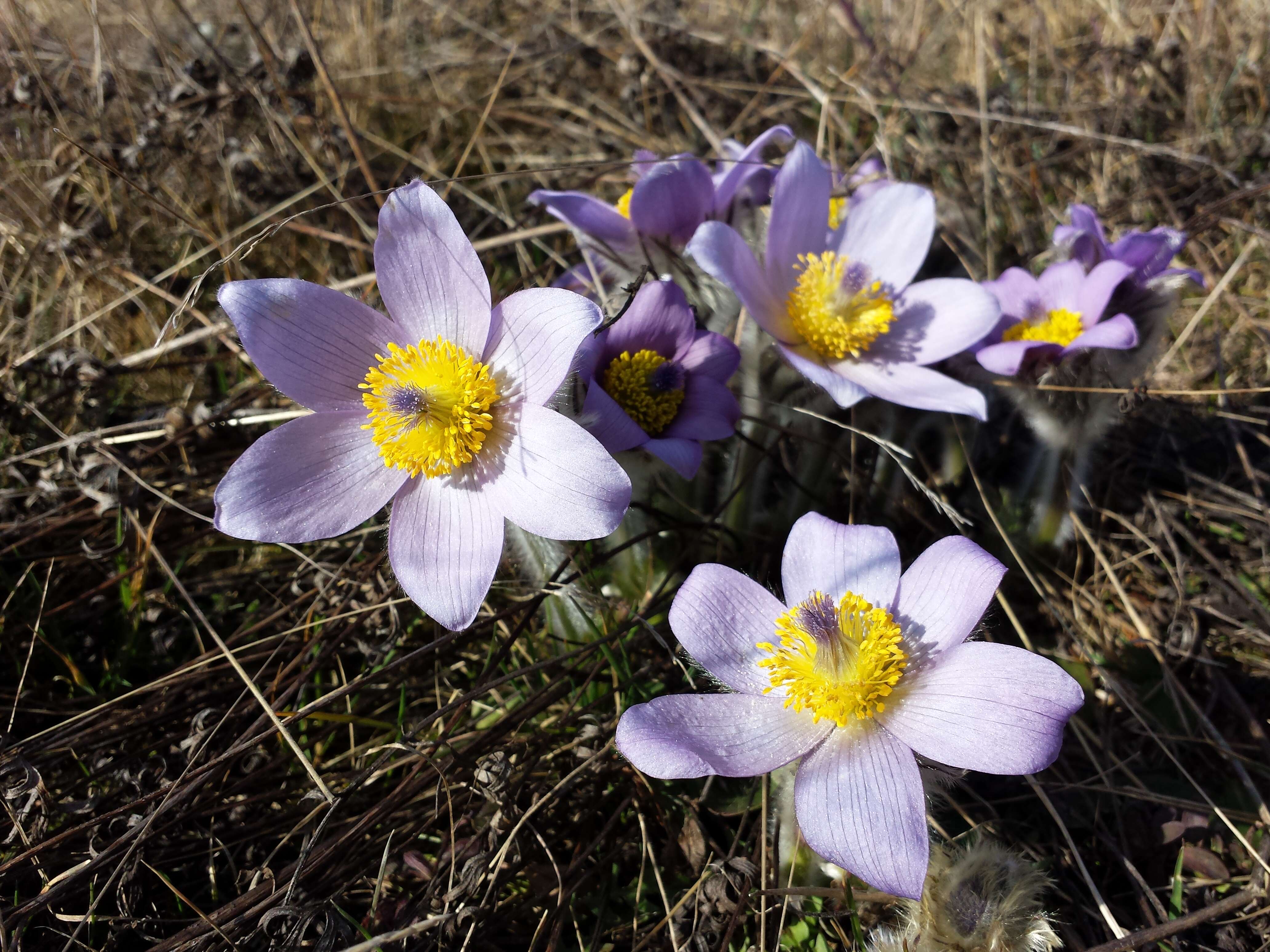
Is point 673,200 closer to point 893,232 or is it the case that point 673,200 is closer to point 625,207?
point 625,207

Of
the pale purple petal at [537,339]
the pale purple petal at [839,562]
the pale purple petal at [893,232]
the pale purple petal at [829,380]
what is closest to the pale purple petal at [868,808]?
the pale purple petal at [839,562]

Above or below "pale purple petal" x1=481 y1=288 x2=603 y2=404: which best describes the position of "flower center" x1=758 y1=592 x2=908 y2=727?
below

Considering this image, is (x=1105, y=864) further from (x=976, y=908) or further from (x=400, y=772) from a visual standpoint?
(x=400, y=772)

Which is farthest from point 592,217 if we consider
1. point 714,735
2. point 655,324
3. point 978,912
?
point 978,912

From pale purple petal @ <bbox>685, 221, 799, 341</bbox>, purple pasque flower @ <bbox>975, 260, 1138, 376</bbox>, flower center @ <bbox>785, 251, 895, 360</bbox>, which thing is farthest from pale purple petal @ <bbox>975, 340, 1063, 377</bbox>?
pale purple petal @ <bbox>685, 221, 799, 341</bbox>

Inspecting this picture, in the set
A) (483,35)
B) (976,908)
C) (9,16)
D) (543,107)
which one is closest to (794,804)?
(976,908)

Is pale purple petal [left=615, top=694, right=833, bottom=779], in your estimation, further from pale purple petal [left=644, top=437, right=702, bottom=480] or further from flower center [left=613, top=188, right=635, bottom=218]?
flower center [left=613, top=188, right=635, bottom=218]

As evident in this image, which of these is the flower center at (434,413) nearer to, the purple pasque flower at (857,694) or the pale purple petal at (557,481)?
the pale purple petal at (557,481)
